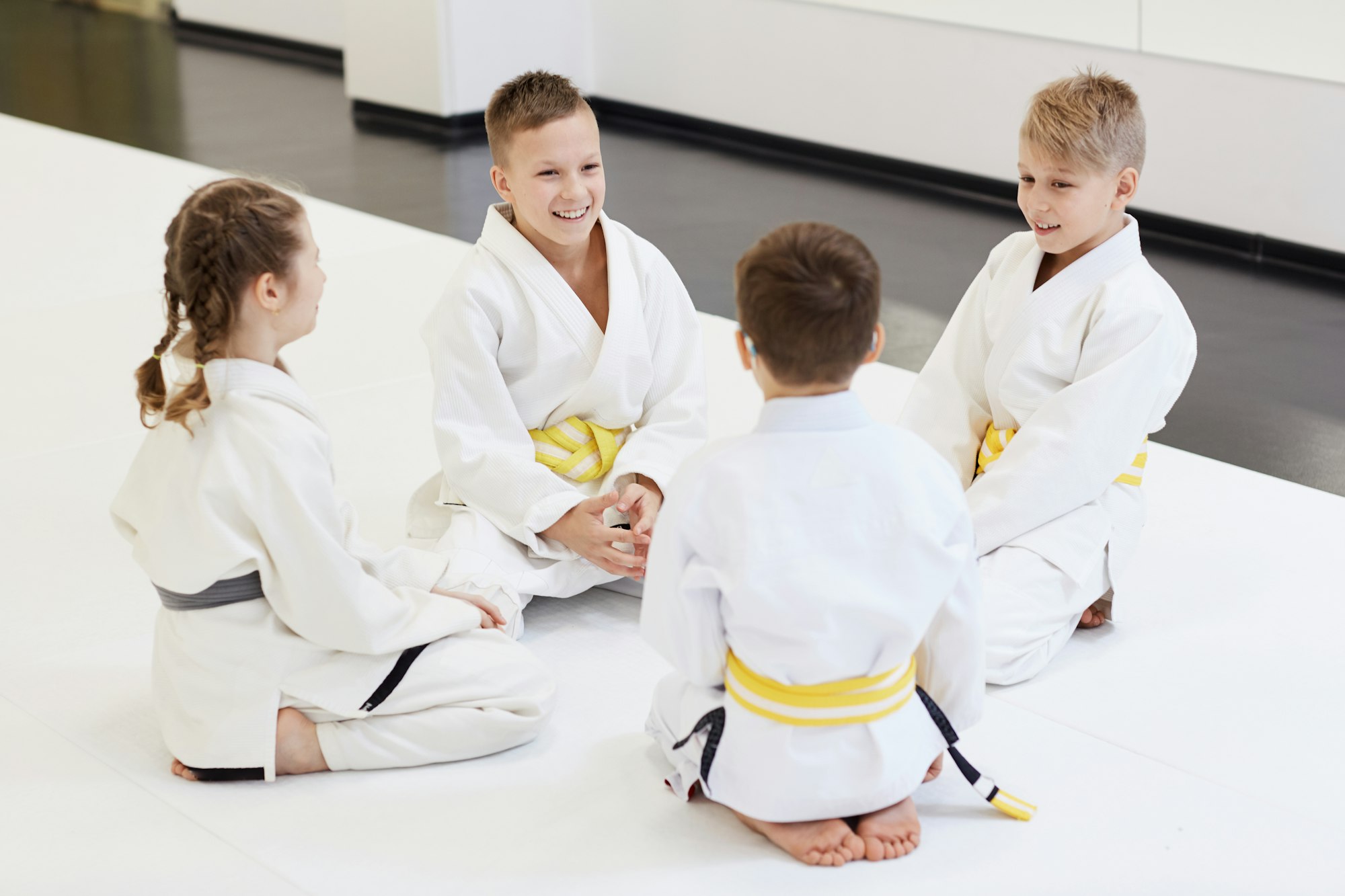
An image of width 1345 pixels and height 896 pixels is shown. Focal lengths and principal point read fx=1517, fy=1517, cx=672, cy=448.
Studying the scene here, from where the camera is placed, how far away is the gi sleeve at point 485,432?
89.3 inches

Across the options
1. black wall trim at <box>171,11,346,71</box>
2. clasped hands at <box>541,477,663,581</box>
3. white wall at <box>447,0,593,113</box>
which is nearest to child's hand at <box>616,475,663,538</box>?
clasped hands at <box>541,477,663,581</box>

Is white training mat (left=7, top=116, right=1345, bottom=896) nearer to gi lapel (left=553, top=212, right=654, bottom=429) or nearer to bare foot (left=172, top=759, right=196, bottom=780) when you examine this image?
bare foot (left=172, top=759, right=196, bottom=780)

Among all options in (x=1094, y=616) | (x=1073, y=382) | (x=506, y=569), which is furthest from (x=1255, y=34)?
(x=506, y=569)

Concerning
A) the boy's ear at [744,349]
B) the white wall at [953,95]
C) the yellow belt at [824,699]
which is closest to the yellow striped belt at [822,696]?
the yellow belt at [824,699]

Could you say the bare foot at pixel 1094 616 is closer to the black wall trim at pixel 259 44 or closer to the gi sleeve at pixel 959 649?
the gi sleeve at pixel 959 649

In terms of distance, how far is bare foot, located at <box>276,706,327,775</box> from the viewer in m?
1.87

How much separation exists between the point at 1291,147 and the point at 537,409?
2.70 meters

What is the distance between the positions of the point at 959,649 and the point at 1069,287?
72 cm

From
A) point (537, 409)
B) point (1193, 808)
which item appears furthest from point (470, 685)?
point (1193, 808)

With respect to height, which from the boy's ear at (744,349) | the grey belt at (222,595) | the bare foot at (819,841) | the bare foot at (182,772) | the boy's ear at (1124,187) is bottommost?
the bare foot at (182,772)

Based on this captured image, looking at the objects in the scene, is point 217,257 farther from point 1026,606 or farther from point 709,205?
point 709,205

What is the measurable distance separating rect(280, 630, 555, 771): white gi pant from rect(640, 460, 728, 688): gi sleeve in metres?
0.31

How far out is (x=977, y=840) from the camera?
5.72 ft

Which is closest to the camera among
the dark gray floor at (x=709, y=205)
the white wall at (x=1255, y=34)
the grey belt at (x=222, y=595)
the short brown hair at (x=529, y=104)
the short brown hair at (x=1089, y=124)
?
the grey belt at (x=222, y=595)
